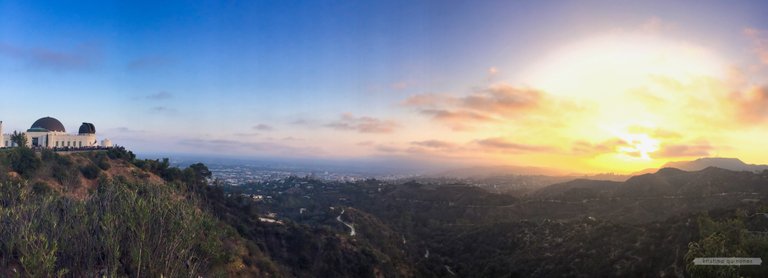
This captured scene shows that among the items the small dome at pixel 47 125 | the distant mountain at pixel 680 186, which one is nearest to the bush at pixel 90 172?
the small dome at pixel 47 125

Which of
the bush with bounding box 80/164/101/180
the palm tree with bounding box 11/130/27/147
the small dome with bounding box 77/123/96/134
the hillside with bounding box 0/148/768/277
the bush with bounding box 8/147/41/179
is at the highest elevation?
the small dome with bounding box 77/123/96/134

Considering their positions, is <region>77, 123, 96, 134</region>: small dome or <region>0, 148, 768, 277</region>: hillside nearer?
<region>0, 148, 768, 277</region>: hillside

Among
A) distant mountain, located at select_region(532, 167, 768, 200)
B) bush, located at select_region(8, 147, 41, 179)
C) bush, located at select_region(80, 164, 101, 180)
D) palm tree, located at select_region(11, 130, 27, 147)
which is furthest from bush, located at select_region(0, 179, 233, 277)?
distant mountain, located at select_region(532, 167, 768, 200)

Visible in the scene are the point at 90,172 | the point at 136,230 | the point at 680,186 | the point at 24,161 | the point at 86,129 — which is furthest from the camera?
the point at 680,186

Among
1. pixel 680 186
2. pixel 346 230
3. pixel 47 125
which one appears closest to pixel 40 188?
pixel 47 125

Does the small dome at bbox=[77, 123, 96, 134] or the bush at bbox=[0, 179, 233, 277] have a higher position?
the small dome at bbox=[77, 123, 96, 134]

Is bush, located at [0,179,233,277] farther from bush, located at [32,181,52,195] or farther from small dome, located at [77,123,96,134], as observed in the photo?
small dome, located at [77,123,96,134]

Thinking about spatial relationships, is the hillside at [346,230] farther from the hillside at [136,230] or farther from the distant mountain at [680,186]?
the distant mountain at [680,186]

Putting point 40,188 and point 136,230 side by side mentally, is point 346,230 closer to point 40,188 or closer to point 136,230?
point 40,188
